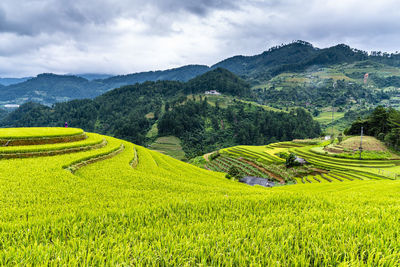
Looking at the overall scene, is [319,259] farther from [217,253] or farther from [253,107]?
[253,107]

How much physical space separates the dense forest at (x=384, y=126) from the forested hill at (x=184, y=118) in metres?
52.3

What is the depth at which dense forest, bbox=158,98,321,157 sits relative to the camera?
105688 mm

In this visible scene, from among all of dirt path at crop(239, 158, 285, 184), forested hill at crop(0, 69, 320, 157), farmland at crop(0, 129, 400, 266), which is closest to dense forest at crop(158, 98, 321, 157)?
forested hill at crop(0, 69, 320, 157)

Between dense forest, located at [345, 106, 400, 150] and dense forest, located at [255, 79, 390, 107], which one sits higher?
dense forest, located at [255, 79, 390, 107]

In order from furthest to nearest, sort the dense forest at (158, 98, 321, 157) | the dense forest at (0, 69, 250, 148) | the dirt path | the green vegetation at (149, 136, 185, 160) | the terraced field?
1. the dense forest at (0, 69, 250, 148)
2. the dense forest at (158, 98, 321, 157)
3. the green vegetation at (149, 136, 185, 160)
4. the dirt path
5. the terraced field

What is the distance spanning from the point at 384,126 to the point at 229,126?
81486 mm

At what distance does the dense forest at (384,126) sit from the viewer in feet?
130

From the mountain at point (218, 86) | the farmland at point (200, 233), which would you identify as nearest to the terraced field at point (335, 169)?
the farmland at point (200, 233)

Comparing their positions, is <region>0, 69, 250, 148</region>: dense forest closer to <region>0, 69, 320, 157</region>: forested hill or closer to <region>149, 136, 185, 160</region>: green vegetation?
<region>0, 69, 320, 157</region>: forested hill

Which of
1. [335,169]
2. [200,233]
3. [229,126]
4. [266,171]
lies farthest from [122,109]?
[200,233]

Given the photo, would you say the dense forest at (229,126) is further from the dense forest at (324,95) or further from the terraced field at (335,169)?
the dense forest at (324,95)

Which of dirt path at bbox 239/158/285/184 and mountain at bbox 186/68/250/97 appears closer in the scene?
dirt path at bbox 239/158/285/184

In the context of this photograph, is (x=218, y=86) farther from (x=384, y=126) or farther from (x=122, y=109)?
(x=384, y=126)

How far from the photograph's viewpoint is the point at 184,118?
120m
